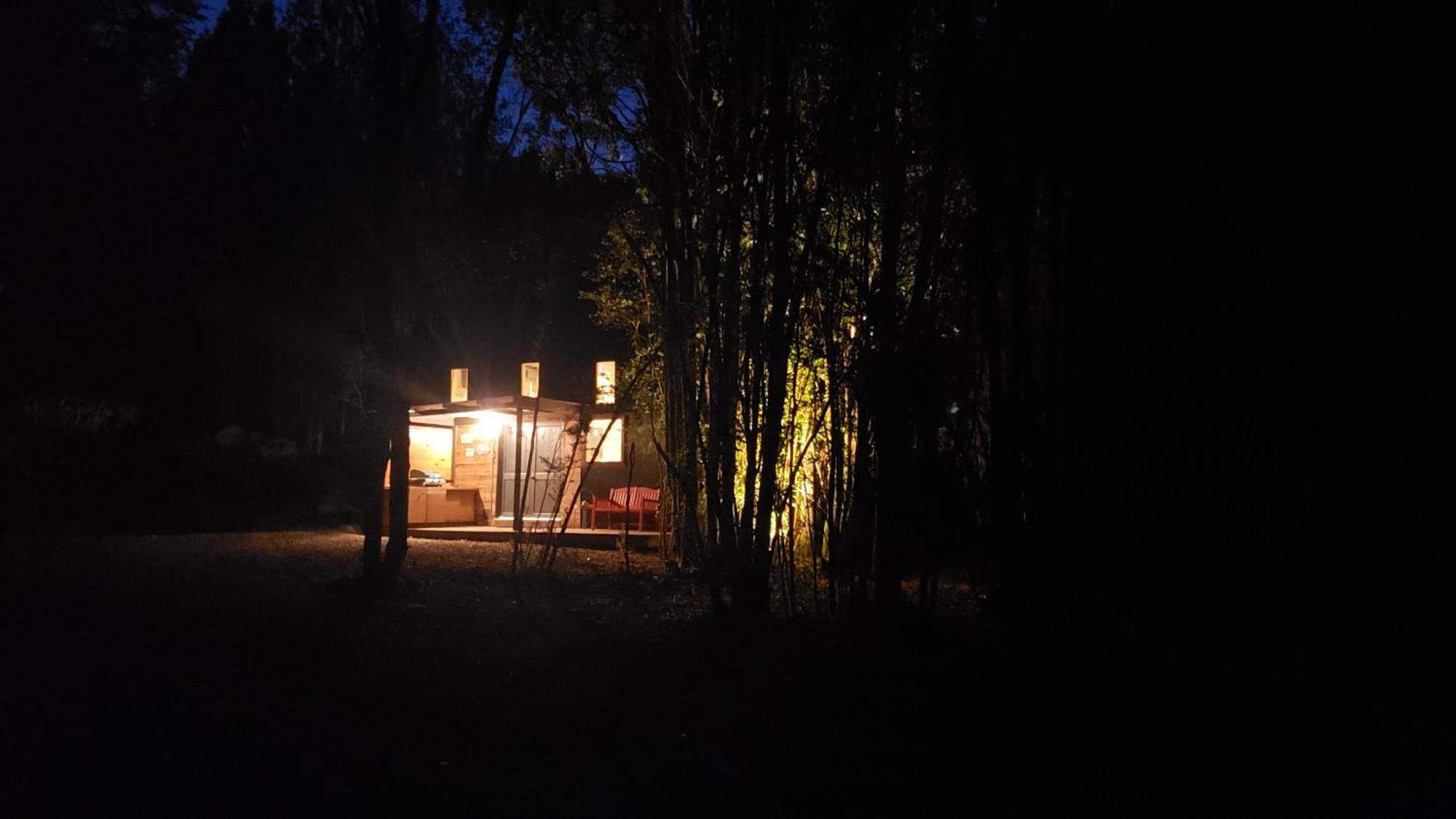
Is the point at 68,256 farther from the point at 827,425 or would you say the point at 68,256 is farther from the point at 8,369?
the point at 827,425

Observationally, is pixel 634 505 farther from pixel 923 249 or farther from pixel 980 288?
pixel 980 288

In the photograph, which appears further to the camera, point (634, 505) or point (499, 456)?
point (499, 456)

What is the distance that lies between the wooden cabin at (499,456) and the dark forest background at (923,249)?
1.86 metres

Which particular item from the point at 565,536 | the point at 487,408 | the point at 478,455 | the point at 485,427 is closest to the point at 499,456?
the point at 478,455

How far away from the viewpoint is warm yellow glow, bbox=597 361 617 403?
1191 cm

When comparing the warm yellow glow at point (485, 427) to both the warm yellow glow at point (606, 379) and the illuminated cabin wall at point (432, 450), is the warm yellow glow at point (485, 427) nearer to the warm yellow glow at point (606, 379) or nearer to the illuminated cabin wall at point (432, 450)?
the illuminated cabin wall at point (432, 450)

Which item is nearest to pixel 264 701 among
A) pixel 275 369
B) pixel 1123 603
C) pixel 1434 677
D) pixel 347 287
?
pixel 1123 603

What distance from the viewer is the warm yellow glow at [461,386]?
1381 centimetres

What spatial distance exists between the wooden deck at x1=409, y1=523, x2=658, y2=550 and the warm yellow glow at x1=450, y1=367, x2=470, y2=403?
1975 mm

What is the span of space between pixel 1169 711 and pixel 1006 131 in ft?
7.57

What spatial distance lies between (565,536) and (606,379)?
207 centimetres

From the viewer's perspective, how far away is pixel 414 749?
343cm

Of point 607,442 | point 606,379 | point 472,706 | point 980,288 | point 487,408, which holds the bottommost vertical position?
point 472,706

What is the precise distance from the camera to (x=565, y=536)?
11531mm
